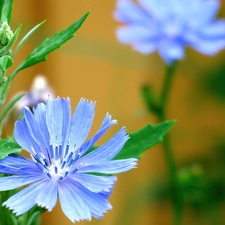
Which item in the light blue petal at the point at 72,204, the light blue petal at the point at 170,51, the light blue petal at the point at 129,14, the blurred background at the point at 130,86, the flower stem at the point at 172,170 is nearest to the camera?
the light blue petal at the point at 72,204

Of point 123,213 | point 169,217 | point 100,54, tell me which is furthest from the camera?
point 169,217

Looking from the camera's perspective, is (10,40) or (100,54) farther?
(100,54)

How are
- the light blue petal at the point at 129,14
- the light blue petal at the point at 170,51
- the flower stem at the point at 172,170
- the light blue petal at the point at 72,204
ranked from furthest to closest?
1. the light blue petal at the point at 129,14
2. the light blue petal at the point at 170,51
3. the flower stem at the point at 172,170
4. the light blue petal at the point at 72,204

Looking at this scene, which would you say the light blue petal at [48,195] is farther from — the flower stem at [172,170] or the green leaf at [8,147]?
the flower stem at [172,170]

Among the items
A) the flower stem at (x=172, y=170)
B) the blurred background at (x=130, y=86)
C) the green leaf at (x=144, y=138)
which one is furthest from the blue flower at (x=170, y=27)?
the green leaf at (x=144, y=138)

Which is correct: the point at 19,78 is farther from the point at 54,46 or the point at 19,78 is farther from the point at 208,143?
the point at 54,46

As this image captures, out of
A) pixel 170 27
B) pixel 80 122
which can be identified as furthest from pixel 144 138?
pixel 170 27

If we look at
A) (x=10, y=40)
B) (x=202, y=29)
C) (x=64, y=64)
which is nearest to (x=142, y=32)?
(x=202, y=29)
